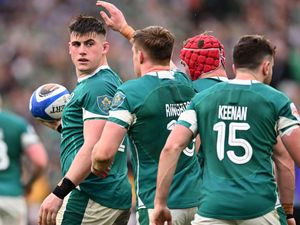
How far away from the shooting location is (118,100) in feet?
24.2

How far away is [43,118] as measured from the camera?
8.89 meters

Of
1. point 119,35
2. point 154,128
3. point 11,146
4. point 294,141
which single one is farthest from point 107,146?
point 119,35

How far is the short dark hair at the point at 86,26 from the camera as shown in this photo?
8.33 metres

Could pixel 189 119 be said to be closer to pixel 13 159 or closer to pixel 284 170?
pixel 284 170

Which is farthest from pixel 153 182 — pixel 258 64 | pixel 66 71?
pixel 66 71

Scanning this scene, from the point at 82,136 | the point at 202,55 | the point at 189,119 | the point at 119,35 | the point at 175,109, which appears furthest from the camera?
the point at 119,35

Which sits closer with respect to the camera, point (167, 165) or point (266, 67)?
point (167, 165)

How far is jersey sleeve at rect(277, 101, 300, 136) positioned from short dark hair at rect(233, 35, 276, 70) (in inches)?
14.6

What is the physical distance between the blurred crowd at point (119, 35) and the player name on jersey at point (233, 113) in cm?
990

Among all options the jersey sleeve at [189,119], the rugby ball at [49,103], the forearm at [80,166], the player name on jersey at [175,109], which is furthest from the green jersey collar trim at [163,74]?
the rugby ball at [49,103]

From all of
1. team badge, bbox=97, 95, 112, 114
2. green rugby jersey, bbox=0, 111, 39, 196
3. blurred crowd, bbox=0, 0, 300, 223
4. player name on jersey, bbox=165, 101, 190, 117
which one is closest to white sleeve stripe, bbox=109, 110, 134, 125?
player name on jersey, bbox=165, 101, 190, 117

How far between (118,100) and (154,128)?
34 cm

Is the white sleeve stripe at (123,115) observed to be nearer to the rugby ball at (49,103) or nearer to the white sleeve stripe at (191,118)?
the white sleeve stripe at (191,118)

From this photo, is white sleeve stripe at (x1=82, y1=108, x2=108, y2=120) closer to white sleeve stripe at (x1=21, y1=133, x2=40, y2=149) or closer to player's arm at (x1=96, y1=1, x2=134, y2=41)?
player's arm at (x1=96, y1=1, x2=134, y2=41)
